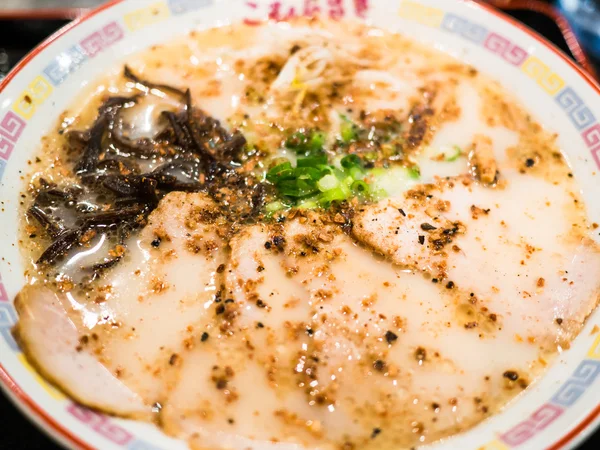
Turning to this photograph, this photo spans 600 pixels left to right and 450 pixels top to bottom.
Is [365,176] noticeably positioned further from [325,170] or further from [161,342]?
[161,342]

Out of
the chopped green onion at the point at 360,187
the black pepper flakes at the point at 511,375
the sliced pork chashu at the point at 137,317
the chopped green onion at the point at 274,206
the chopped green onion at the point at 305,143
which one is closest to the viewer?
the sliced pork chashu at the point at 137,317

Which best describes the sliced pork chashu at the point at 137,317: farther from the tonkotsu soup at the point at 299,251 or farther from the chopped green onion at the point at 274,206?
the chopped green onion at the point at 274,206

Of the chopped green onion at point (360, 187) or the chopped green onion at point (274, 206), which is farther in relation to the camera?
the chopped green onion at point (360, 187)

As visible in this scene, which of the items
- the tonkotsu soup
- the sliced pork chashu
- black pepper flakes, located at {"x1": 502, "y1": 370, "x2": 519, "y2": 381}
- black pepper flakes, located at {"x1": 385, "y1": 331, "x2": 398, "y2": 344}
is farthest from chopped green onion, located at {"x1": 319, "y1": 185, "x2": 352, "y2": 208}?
black pepper flakes, located at {"x1": 502, "y1": 370, "x2": 519, "y2": 381}

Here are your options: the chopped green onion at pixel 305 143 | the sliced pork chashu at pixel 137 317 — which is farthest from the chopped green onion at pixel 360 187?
the sliced pork chashu at pixel 137 317

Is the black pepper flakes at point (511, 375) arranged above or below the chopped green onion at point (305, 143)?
below

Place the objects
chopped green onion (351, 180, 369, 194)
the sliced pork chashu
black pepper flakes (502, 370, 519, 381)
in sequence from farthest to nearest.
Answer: chopped green onion (351, 180, 369, 194)
black pepper flakes (502, 370, 519, 381)
the sliced pork chashu

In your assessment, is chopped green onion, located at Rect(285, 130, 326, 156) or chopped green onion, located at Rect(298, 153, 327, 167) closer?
chopped green onion, located at Rect(298, 153, 327, 167)

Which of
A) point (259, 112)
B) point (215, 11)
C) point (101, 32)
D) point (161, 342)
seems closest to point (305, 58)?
point (259, 112)

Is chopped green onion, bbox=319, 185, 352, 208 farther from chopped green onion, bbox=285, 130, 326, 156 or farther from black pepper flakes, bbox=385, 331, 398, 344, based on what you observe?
black pepper flakes, bbox=385, 331, 398, 344
